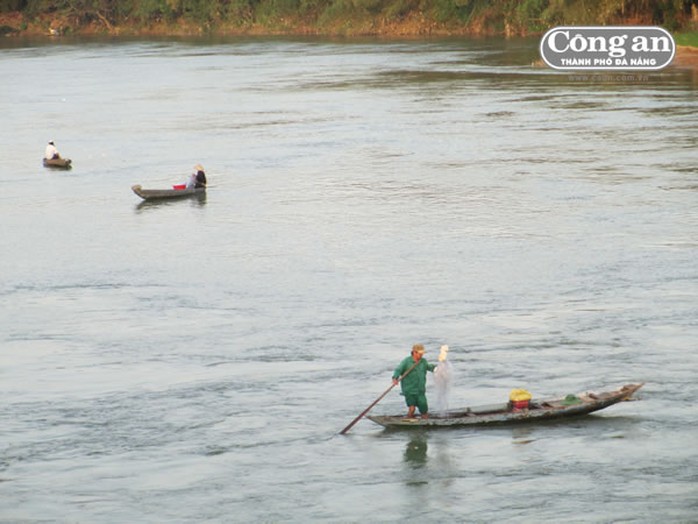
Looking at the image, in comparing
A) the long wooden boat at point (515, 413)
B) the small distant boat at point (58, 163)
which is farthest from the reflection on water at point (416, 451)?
the small distant boat at point (58, 163)

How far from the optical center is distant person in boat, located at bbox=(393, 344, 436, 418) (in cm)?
2394

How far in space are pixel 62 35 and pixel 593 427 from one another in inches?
5973

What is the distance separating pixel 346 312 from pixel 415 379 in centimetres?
904

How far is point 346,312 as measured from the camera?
33.1 m

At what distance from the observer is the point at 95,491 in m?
23.0

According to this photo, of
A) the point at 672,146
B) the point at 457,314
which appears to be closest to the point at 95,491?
the point at 457,314

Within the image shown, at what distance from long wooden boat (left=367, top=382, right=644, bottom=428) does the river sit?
0.96 feet

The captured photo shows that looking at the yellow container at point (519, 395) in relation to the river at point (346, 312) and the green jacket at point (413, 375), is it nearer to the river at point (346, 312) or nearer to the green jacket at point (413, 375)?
the river at point (346, 312)

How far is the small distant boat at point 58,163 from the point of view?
5719cm

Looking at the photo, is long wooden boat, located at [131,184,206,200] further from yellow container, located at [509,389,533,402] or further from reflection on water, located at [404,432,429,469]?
yellow container, located at [509,389,533,402]

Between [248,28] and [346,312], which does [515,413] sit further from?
[248,28]

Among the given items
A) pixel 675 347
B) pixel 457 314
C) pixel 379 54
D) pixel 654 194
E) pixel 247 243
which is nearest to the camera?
pixel 675 347

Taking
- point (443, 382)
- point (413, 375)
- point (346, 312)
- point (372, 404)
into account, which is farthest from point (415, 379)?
point (346, 312)

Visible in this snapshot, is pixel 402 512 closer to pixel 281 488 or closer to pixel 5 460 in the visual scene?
pixel 281 488
